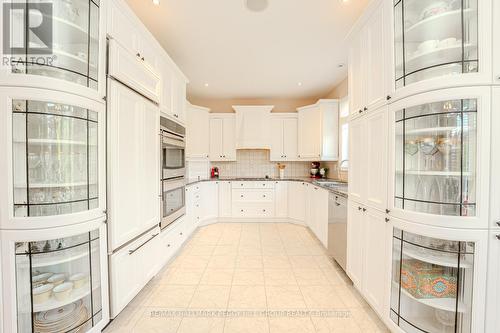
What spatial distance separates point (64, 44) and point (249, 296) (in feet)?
7.77

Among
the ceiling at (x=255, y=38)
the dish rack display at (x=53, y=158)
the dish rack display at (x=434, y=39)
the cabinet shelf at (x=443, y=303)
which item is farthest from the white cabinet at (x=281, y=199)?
the dish rack display at (x=53, y=158)

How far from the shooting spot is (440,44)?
1.29 meters

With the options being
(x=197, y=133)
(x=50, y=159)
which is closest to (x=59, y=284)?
(x=50, y=159)

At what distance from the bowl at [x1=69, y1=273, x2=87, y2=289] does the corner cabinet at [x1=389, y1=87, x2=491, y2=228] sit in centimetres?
216

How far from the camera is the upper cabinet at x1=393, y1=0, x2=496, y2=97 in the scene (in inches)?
44.7

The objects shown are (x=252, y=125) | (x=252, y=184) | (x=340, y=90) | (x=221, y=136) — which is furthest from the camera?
(x=221, y=136)

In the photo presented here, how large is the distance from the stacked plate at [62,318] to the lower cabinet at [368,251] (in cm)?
210

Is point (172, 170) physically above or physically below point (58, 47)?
below

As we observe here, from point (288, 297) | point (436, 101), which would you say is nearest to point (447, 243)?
point (436, 101)

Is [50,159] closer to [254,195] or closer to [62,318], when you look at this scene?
[62,318]

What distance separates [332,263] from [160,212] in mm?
2158

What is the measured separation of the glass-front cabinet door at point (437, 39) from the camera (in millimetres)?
1177

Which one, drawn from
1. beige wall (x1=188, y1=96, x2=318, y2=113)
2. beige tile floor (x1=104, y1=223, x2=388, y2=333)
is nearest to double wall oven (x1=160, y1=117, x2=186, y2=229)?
beige tile floor (x1=104, y1=223, x2=388, y2=333)

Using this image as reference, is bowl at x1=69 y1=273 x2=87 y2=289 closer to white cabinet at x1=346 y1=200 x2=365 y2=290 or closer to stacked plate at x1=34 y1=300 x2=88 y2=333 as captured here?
stacked plate at x1=34 y1=300 x2=88 y2=333
